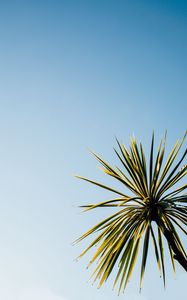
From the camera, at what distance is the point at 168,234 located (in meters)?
3.54

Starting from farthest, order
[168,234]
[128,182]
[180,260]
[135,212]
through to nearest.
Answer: [128,182] < [135,212] < [168,234] < [180,260]

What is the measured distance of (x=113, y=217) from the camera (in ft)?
13.6

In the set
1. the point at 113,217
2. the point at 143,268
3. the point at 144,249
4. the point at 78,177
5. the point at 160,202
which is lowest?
the point at 143,268

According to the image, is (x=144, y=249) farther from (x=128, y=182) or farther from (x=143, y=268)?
(x=128, y=182)

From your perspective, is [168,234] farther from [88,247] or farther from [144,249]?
[88,247]

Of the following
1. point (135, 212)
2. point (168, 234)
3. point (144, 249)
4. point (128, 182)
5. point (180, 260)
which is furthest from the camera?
point (128, 182)

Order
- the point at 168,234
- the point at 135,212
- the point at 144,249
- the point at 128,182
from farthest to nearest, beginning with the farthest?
the point at 128,182
the point at 135,212
the point at 144,249
the point at 168,234

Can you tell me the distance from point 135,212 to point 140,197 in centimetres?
24

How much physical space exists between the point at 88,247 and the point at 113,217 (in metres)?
0.57

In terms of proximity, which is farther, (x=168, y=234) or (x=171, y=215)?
(x=171, y=215)

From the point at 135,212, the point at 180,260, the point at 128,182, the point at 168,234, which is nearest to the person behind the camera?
the point at 180,260

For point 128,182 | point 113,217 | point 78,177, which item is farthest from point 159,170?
point 78,177

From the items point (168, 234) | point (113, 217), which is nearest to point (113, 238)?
point (113, 217)

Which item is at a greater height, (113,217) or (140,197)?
(140,197)
